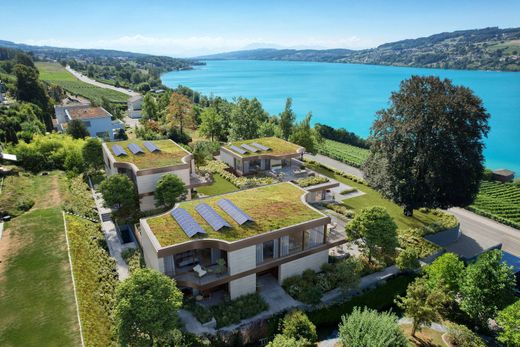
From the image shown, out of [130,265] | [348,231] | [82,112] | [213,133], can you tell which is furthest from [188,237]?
[82,112]

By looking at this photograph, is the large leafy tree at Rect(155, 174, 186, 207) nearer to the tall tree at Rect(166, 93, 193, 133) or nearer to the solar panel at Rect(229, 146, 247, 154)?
the solar panel at Rect(229, 146, 247, 154)

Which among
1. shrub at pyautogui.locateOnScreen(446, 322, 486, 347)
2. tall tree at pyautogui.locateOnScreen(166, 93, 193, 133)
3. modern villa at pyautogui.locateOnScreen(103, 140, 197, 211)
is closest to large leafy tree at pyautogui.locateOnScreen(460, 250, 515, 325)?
shrub at pyautogui.locateOnScreen(446, 322, 486, 347)

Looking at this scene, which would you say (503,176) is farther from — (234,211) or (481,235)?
(234,211)

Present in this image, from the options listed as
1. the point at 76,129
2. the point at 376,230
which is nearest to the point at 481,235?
the point at 376,230

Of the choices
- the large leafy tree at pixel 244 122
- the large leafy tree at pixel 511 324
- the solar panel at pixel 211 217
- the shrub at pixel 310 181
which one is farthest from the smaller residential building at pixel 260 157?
the large leafy tree at pixel 511 324

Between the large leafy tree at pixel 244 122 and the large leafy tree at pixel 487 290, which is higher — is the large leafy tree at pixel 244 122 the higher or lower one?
the higher one

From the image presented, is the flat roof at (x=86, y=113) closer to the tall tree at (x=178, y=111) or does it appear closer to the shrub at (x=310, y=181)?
the tall tree at (x=178, y=111)
